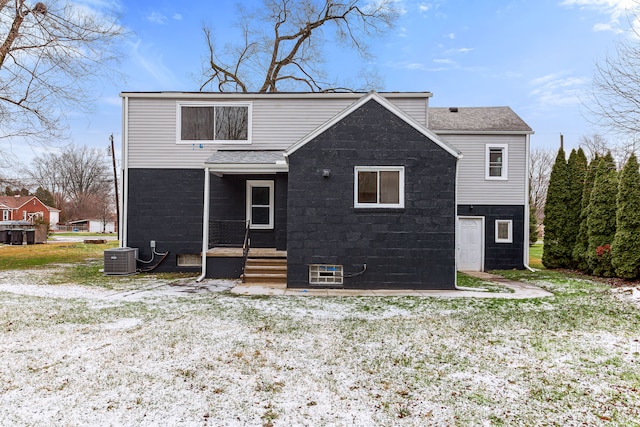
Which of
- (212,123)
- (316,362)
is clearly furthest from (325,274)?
(212,123)

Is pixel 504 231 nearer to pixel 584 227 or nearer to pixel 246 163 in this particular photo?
pixel 584 227

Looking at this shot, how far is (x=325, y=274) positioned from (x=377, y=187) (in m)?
2.65

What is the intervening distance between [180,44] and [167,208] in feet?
37.5

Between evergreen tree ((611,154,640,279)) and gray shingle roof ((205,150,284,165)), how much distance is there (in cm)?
1076

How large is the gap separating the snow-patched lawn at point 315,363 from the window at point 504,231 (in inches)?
240

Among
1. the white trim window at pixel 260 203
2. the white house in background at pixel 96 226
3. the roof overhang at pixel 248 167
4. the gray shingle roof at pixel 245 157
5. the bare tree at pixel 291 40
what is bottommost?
the white house in background at pixel 96 226

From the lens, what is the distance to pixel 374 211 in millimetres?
9250

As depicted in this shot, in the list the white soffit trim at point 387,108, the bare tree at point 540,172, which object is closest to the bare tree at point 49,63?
the white soffit trim at point 387,108

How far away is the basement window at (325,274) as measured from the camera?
942 cm

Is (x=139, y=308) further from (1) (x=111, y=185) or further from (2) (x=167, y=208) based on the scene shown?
(1) (x=111, y=185)

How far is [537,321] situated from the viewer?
6457 mm

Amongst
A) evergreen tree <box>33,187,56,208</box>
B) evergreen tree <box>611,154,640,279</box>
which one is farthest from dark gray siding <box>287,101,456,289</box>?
evergreen tree <box>33,187,56,208</box>

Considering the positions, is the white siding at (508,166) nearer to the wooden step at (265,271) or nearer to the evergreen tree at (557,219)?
Result: the evergreen tree at (557,219)

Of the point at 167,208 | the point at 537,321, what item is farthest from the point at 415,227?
the point at 167,208
